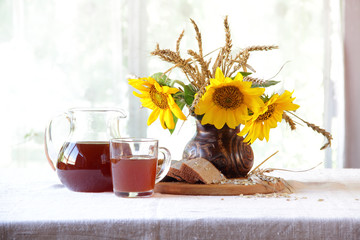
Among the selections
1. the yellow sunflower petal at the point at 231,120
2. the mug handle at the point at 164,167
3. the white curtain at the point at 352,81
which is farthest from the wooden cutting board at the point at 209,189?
the white curtain at the point at 352,81

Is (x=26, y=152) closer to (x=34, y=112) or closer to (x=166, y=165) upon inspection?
(x=34, y=112)

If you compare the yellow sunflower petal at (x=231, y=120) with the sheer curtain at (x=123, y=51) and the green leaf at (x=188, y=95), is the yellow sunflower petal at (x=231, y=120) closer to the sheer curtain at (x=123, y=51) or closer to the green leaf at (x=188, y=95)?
the green leaf at (x=188, y=95)

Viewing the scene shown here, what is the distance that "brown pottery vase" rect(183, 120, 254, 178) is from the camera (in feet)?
3.31

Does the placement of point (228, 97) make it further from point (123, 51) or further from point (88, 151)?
point (123, 51)

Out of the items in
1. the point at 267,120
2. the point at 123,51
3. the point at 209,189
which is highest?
the point at 123,51

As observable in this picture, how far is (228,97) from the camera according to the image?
36.7 inches

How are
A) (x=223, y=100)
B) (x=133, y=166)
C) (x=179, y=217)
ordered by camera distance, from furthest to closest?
1. (x=223, y=100)
2. (x=133, y=166)
3. (x=179, y=217)

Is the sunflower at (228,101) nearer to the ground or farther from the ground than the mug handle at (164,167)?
farther from the ground

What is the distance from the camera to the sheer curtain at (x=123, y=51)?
2834 mm

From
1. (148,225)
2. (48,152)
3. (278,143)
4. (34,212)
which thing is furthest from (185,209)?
(278,143)

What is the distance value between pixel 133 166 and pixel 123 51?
2.10 metres

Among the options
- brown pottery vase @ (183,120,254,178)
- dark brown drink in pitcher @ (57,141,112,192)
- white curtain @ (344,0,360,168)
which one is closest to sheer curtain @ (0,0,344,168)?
white curtain @ (344,0,360,168)

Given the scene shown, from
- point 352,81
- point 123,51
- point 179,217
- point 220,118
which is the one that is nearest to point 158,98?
point 220,118

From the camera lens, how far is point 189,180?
0.94 metres
